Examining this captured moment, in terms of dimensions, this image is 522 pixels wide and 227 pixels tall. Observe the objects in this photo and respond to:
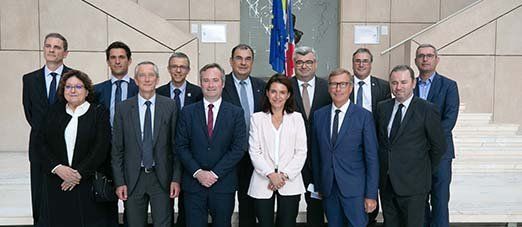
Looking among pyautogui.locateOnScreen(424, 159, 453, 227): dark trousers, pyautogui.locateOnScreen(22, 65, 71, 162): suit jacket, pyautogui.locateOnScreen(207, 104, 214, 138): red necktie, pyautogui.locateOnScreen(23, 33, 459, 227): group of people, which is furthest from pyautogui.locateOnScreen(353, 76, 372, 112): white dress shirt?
pyautogui.locateOnScreen(22, 65, 71, 162): suit jacket

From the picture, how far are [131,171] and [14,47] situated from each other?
17.6 ft

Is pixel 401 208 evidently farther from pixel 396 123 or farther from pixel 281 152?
pixel 281 152

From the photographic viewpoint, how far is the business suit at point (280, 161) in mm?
3869

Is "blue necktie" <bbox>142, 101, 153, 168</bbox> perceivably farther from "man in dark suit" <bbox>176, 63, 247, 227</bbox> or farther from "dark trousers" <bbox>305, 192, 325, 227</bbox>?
"dark trousers" <bbox>305, 192, 325, 227</bbox>

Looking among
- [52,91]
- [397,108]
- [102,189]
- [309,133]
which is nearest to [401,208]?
[397,108]

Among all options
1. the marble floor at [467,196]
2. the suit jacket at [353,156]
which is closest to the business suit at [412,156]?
the suit jacket at [353,156]

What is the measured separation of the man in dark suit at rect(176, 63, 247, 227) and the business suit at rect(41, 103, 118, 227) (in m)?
0.60

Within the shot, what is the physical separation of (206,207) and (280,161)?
27.4 inches

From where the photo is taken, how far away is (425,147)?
12.8 ft

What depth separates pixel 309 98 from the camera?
4.34 metres

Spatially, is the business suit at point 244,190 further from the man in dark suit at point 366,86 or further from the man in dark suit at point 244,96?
the man in dark suit at point 366,86

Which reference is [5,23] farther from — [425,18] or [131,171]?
[425,18]

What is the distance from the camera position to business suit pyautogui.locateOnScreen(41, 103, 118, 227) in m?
3.71

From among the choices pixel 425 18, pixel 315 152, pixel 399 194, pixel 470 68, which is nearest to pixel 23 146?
pixel 315 152
